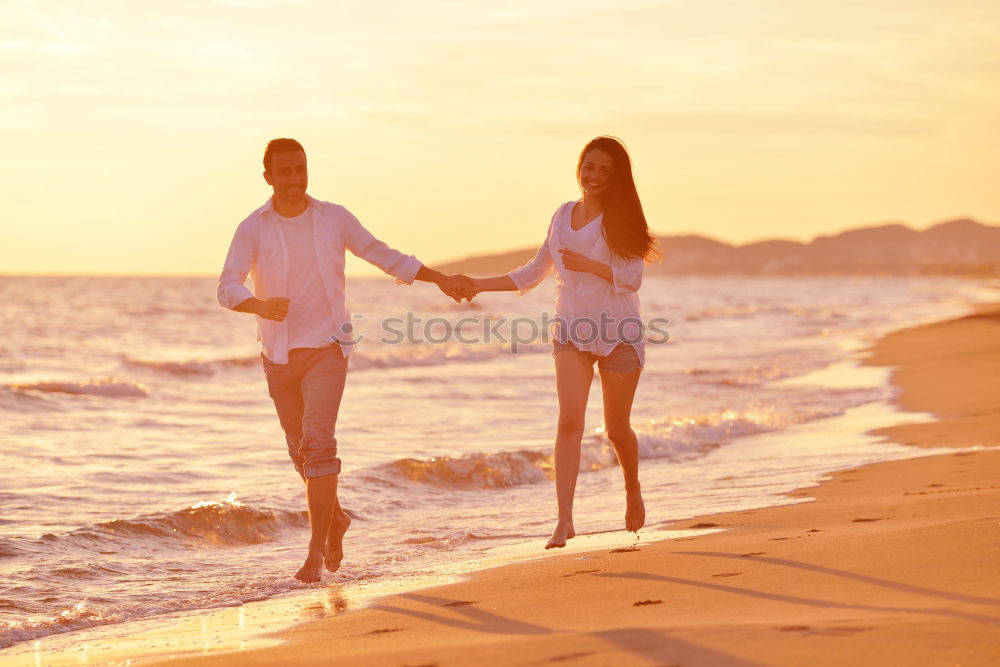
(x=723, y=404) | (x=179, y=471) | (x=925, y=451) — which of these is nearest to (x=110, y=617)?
(x=179, y=471)

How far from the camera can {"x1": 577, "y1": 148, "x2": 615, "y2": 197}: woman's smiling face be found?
5594mm

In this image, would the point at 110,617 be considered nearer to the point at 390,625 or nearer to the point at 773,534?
the point at 390,625

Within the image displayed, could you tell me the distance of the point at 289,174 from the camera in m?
5.38

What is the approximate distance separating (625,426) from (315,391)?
1578 mm

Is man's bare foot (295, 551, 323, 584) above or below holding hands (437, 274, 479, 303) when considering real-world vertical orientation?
below

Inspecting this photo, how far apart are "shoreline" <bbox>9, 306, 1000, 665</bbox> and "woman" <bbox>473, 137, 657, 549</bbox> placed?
0.68m

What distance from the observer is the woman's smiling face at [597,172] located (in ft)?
18.4

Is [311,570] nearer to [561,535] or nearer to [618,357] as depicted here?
[561,535]

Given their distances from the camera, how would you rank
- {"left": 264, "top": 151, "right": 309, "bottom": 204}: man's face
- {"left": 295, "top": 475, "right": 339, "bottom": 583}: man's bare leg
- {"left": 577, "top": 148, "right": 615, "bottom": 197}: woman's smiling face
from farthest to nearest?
{"left": 577, "top": 148, "right": 615, "bottom": 197}: woman's smiling face → {"left": 295, "top": 475, "right": 339, "bottom": 583}: man's bare leg → {"left": 264, "top": 151, "right": 309, "bottom": 204}: man's face

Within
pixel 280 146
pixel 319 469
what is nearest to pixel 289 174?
pixel 280 146

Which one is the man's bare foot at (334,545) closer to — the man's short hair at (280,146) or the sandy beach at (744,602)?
the sandy beach at (744,602)

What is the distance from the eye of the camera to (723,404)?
558 inches

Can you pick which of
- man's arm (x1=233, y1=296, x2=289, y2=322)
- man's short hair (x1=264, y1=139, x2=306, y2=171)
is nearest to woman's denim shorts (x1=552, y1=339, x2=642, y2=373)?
man's arm (x1=233, y1=296, x2=289, y2=322)

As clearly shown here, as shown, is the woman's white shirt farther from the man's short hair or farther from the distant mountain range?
the distant mountain range
